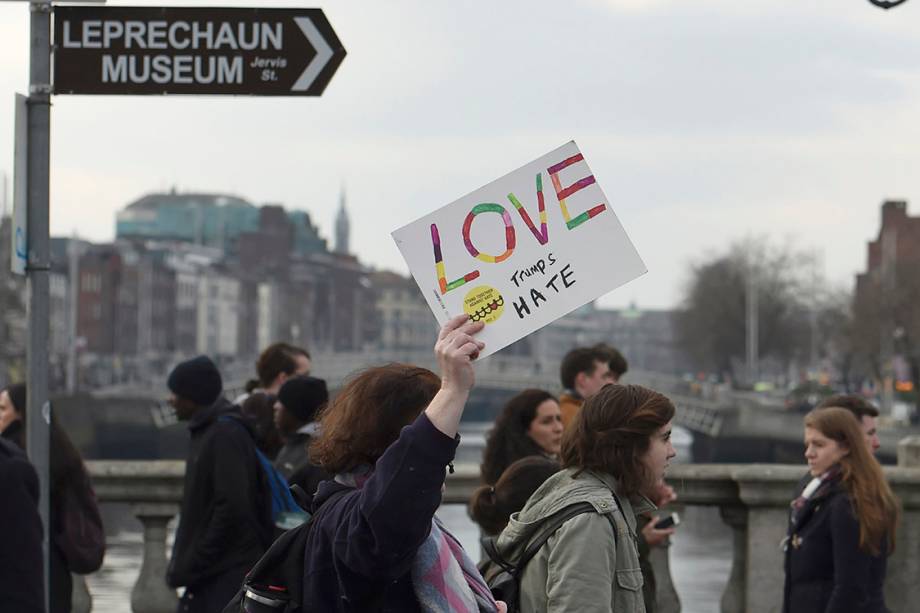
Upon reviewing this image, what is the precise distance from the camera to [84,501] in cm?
603

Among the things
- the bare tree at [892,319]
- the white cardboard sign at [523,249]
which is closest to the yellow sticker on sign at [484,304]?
the white cardboard sign at [523,249]

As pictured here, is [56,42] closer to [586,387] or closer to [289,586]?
[289,586]

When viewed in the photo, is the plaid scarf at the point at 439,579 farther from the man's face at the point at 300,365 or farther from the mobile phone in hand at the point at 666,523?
the man's face at the point at 300,365

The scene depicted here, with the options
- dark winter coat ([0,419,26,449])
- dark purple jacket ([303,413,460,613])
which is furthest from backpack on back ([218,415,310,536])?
dark purple jacket ([303,413,460,613])

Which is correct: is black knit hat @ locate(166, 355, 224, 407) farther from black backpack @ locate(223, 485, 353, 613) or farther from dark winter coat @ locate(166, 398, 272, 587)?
black backpack @ locate(223, 485, 353, 613)

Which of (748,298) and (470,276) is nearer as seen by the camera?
(470,276)

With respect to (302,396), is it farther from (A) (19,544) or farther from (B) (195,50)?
(A) (19,544)

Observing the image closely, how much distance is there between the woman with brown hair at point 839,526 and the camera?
18.3 feet

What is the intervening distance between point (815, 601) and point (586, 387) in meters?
1.98

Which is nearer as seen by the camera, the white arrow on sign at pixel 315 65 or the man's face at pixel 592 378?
the white arrow on sign at pixel 315 65

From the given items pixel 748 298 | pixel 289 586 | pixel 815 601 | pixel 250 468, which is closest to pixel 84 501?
pixel 250 468

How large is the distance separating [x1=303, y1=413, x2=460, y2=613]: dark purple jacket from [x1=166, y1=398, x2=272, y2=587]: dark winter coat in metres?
2.57

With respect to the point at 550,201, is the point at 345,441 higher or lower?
lower

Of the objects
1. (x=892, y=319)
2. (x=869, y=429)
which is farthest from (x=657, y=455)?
(x=892, y=319)
